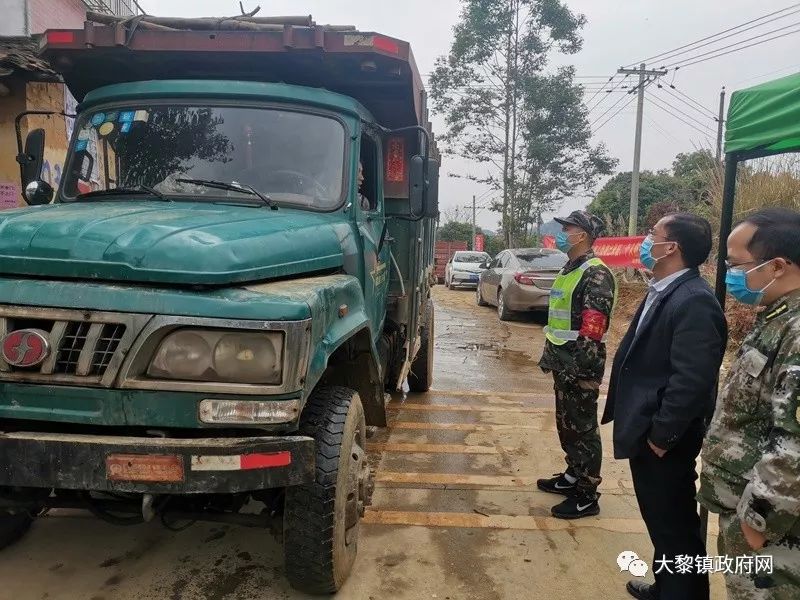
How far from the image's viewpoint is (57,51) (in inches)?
154

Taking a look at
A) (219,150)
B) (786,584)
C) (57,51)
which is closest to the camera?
(786,584)

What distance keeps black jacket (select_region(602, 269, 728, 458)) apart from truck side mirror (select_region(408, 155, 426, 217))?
1686 millimetres

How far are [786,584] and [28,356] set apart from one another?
2586 millimetres

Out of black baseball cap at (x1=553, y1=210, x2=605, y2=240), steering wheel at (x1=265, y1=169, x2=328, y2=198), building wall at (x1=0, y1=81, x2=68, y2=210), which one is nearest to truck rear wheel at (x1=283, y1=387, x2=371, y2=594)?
steering wheel at (x1=265, y1=169, x2=328, y2=198)

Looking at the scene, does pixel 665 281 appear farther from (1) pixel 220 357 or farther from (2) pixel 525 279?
(2) pixel 525 279

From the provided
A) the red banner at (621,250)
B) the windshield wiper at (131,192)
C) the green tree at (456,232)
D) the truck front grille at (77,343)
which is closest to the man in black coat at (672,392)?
the truck front grille at (77,343)

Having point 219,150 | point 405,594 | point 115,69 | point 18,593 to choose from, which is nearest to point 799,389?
point 405,594

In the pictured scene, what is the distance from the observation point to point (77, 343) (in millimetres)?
2145

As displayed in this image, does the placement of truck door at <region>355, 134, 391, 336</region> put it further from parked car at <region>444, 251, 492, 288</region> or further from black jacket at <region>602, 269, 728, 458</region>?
parked car at <region>444, 251, 492, 288</region>

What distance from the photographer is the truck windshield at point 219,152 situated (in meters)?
3.35

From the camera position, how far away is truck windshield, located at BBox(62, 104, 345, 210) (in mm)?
3348

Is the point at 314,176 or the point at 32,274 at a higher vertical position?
the point at 314,176

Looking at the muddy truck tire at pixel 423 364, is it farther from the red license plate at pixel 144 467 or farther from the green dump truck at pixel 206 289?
the red license plate at pixel 144 467

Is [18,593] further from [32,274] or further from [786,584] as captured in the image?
[786,584]
